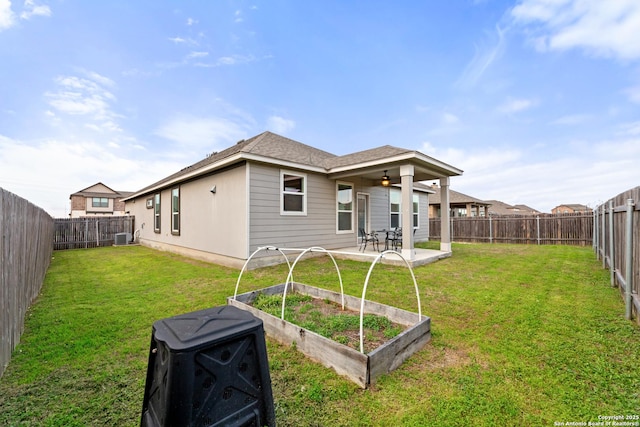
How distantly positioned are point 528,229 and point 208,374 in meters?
16.8

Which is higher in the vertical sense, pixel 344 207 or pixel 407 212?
pixel 344 207

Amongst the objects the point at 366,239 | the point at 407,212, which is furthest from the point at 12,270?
the point at 366,239

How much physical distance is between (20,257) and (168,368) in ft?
12.6

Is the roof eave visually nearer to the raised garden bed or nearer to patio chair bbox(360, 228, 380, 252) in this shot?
patio chair bbox(360, 228, 380, 252)

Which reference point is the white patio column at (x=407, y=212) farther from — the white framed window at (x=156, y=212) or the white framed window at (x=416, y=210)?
the white framed window at (x=156, y=212)

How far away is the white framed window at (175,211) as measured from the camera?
34.6 feet

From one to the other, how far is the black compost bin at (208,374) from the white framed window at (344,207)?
8.20 metres

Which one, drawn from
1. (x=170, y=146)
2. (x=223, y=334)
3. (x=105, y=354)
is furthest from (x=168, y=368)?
(x=170, y=146)

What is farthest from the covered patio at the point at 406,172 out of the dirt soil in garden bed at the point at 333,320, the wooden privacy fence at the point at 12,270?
the wooden privacy fence at the point at 12,270

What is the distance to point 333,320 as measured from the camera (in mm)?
3197

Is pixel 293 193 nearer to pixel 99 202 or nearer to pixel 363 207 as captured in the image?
pixel 363 207

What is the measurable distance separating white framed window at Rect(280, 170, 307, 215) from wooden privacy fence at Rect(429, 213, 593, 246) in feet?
37.4

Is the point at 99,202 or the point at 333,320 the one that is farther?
the point at 99,202

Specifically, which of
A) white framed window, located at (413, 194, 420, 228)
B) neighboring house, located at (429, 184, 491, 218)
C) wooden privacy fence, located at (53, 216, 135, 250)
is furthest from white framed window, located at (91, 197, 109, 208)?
neighboring house, located at (429, 184, 491, 218)
